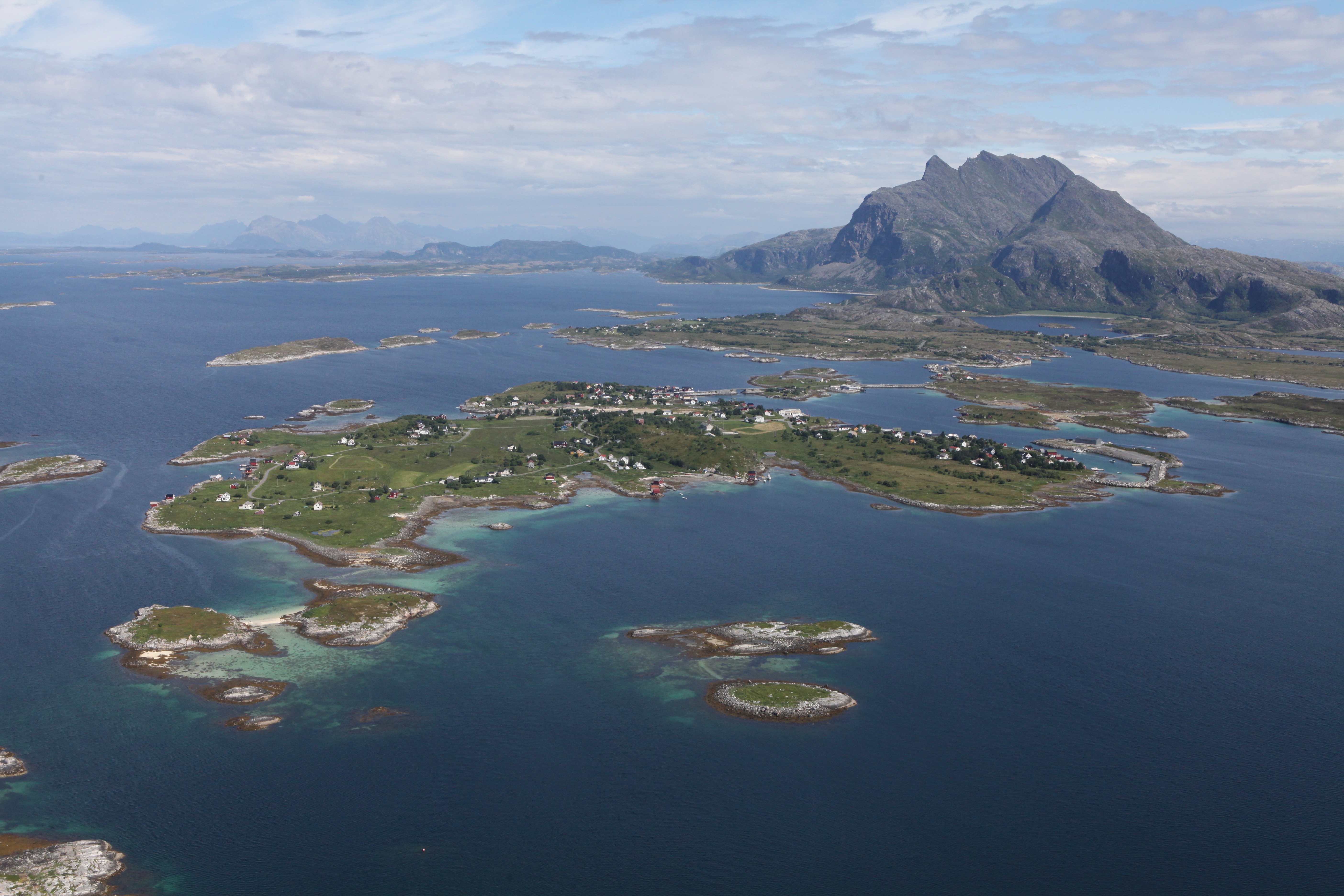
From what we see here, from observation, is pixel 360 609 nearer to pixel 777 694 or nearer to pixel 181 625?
pixel 181 625

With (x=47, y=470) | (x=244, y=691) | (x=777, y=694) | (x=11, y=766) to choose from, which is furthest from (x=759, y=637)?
(x=47, y=470)

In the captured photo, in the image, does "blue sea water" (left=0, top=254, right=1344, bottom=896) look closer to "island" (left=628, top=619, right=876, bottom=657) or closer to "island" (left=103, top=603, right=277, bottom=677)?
"island" (left=628, top=619, right=876, bottom=657)

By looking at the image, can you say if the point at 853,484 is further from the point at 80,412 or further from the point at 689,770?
the point at 80,412

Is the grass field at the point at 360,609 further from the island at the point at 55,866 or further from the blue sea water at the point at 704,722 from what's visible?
the island at the point at 55,866

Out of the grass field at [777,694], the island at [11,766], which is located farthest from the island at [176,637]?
the grass field at [777,694]

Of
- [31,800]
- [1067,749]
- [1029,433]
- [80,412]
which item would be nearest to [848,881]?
[1067,749]

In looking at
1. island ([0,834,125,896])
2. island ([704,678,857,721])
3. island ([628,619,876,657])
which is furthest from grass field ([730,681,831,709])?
island ([0,834,125,896])
